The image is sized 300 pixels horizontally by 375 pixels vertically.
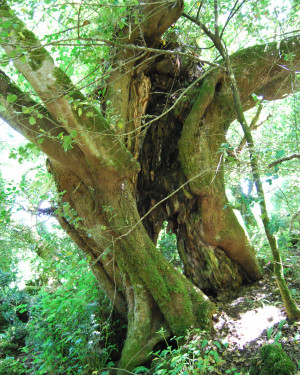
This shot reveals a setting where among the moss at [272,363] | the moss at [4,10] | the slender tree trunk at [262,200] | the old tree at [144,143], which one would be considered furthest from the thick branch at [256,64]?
the moss at [272,363]

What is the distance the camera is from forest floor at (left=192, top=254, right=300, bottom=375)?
2.97m

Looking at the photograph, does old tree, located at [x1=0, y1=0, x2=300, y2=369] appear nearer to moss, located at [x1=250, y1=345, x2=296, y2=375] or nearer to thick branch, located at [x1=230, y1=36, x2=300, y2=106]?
thick branch, located at [x1=230, y1=36, x2=300, y2=106]

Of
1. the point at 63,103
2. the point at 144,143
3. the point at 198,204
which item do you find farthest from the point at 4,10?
the point at 198,204

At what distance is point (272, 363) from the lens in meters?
2.53

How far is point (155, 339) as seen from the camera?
11.9 ft

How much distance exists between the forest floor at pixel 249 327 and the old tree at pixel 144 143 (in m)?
0.28

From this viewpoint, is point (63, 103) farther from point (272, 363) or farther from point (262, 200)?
point (272, 363)

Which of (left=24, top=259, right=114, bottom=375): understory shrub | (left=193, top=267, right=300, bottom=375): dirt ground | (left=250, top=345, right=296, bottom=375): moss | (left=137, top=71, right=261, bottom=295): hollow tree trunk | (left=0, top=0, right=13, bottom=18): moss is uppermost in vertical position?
(left=0, top=0, right=13, bottom=18): moss

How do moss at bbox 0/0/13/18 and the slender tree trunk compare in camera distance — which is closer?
the slender tree trunk

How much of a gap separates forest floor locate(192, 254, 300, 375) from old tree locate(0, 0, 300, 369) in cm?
28

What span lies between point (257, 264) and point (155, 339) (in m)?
2.32

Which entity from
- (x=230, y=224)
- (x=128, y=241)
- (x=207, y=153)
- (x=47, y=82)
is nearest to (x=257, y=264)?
(x=230, y=224)

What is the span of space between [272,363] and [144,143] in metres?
3.91

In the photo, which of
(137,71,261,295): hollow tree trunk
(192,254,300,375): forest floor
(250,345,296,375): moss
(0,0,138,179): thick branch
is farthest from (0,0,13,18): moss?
(250,345,296,375): moss
